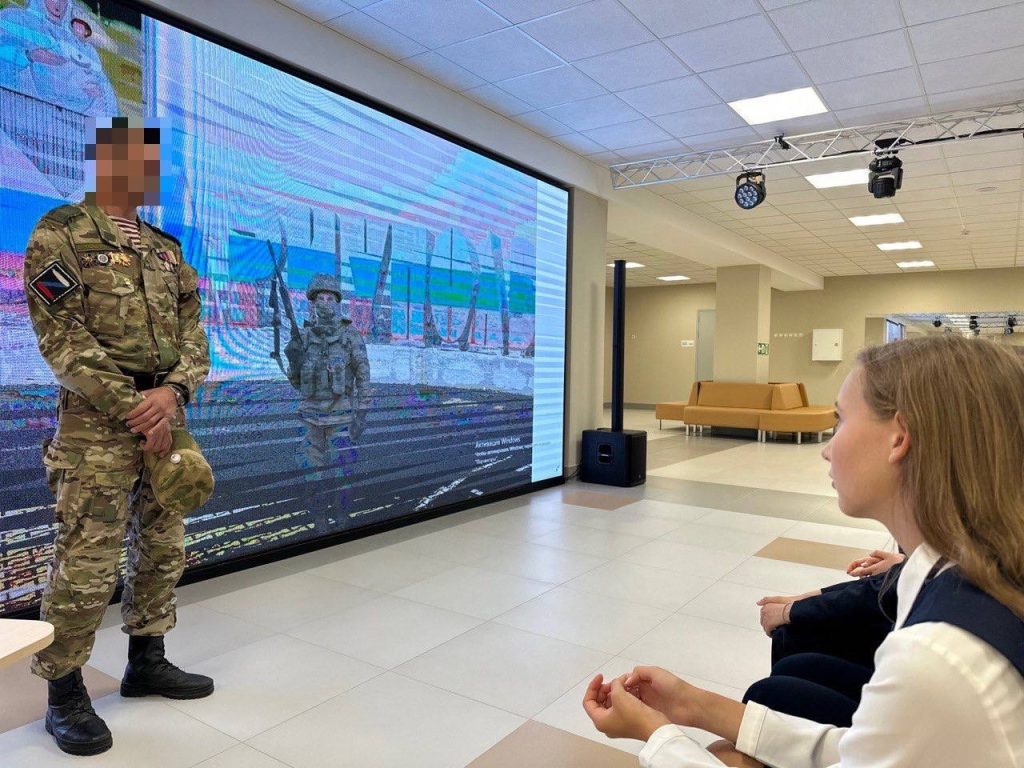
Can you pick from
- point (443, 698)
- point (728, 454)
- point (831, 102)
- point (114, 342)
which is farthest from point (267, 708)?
point (728, 454)

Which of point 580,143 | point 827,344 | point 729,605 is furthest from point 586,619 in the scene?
point 827,344

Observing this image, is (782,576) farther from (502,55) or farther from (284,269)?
(502,55)

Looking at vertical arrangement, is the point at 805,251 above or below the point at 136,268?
above

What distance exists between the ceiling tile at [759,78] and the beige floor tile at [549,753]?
4220 mm

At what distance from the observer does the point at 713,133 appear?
5.90 meters

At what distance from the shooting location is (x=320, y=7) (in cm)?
390

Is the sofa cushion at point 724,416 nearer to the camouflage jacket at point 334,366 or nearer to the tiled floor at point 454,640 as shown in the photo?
the tiled floor at point 454,640

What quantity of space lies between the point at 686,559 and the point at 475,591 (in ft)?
4.56

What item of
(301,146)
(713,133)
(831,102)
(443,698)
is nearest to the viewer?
(443,698)

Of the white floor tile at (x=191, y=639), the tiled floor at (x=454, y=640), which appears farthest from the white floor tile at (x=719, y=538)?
the white floor tile at (x=191, y=639)

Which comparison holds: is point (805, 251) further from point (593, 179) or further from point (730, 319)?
point (593, 179)

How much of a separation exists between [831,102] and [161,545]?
17.4 feet

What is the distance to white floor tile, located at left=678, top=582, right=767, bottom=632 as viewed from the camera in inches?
122

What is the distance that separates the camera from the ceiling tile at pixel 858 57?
418 cm
